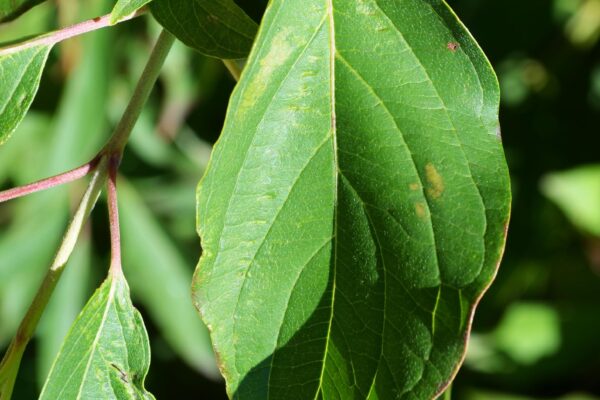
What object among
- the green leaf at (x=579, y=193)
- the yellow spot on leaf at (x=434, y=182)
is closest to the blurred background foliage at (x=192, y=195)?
the green leaf at (x=579, y=193)

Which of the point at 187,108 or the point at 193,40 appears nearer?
the point at 193,40

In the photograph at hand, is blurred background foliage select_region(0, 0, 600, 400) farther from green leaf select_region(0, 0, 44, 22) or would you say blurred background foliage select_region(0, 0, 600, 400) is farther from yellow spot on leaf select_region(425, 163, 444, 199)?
yellow spot on leaf select_region(425, 163, 444, 199)

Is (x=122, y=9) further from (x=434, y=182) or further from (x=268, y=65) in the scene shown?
(x=434, y=182)

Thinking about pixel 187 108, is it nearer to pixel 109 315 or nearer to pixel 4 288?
pixel 4 288

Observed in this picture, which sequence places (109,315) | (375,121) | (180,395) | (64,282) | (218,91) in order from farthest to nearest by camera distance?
(180,395)
(64,282)
(218,91)
(109,315)
(375,121)

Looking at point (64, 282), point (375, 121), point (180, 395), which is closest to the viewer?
point (375, 121)

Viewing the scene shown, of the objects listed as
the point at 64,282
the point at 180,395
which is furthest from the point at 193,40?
the point at 180,395

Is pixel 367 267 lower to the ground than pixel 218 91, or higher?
higher

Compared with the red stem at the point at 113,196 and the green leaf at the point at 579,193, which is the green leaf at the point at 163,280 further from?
the red stem at the point at 113,196
